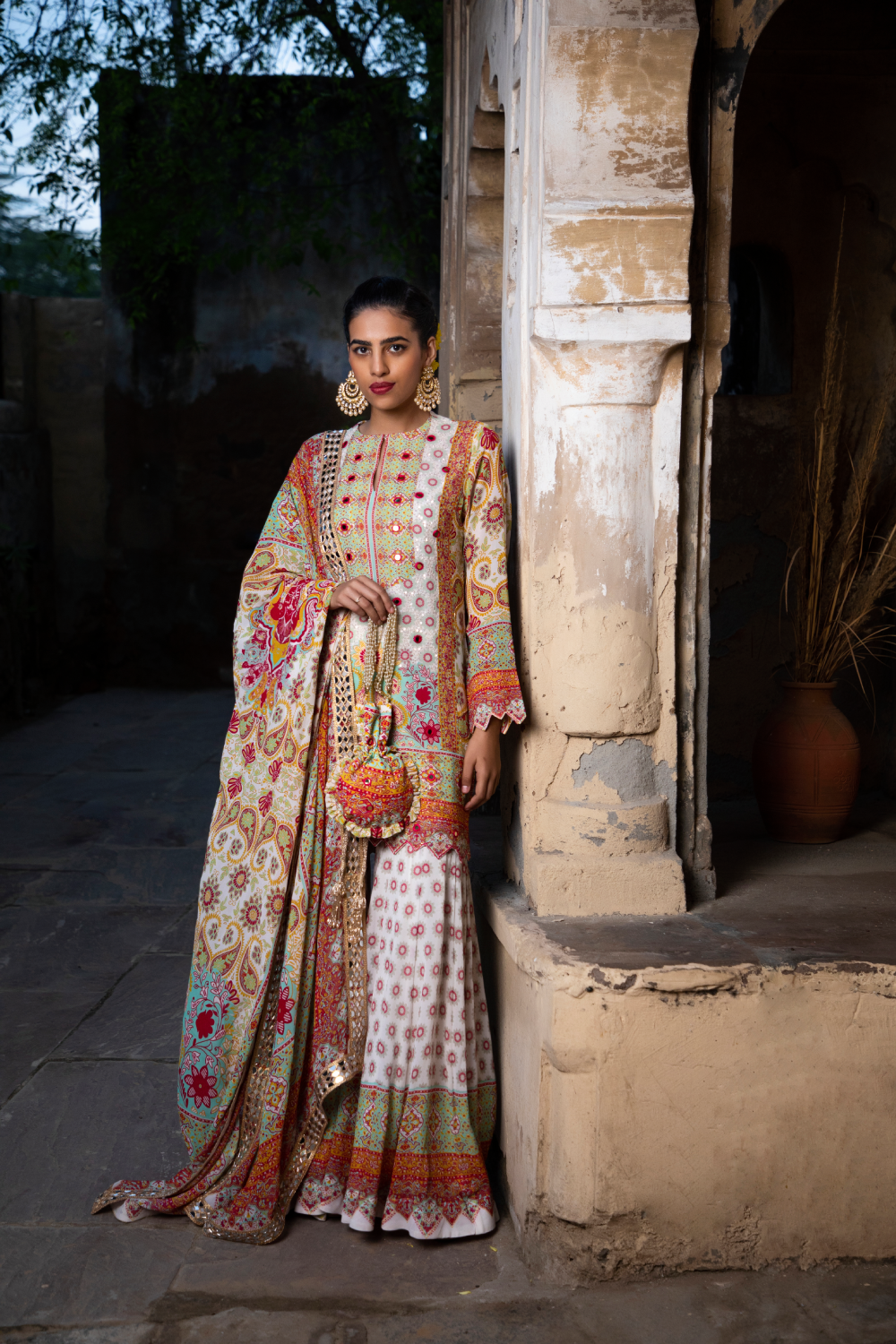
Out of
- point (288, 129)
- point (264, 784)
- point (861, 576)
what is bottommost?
point (264, 784)

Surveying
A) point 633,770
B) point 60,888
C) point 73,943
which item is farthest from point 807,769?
point 60,888

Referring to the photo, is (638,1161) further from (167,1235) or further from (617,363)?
(617,363)

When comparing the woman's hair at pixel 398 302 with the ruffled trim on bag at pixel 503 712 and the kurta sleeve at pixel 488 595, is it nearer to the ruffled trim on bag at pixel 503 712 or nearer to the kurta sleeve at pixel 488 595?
the kurta sleeve at pixel 488 595

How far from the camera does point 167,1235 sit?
2262 mm

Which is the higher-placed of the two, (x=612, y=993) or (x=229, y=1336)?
(x=612, y=993)

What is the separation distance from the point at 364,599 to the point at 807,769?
4.85 ft

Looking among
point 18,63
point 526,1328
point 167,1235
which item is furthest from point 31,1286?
point 18,63

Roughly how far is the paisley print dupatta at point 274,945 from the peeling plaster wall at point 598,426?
1.33ft

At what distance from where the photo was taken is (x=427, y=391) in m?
2.39

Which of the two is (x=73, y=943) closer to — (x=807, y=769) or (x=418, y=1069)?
(x=418, y=1069)

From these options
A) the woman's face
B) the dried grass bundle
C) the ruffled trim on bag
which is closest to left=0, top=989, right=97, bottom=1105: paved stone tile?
the ruffled trim on bag

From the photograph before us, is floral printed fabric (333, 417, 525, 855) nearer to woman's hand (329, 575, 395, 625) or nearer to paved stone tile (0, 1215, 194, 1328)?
woman's hand (329, 575, 395, 625)

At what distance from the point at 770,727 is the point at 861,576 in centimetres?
53

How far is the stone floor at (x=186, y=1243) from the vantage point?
1995mm
